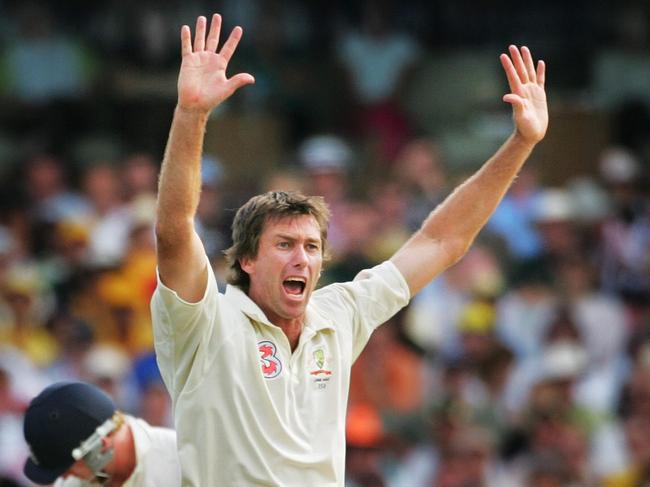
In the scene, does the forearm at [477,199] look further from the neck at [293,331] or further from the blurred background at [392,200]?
the blurred background at [392,200]

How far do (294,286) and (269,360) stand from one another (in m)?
0.28

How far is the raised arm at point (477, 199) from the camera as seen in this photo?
6.32m

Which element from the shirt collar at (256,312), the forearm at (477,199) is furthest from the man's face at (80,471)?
the forearm at (477,199)

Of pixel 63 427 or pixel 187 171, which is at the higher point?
pixel 187 171

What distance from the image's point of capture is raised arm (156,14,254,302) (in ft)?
17.9

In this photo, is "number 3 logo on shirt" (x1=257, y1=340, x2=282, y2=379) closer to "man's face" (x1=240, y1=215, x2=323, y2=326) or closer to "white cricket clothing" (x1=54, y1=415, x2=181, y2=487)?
"man's face" (x1=240, y1=215, x2=323, y2=326)

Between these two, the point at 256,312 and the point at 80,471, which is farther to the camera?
the point at 80,471

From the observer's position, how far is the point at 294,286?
19.1ft

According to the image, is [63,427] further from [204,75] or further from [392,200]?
[392,200]

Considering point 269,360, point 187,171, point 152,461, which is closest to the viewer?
point 187,171

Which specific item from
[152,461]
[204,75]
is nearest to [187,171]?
[204,75]

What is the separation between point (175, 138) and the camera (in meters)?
5.46

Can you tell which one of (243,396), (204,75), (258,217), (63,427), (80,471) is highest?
(204,75)

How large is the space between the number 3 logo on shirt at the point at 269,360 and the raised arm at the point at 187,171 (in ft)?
1.05
